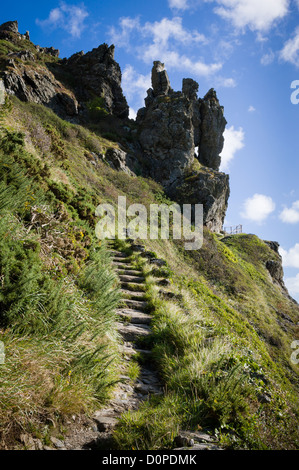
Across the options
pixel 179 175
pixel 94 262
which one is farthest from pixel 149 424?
pixel 179 175

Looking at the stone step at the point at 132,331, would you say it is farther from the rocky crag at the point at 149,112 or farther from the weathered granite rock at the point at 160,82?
the weathered granite rock at the point at 160,82

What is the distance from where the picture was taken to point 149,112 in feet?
99.7

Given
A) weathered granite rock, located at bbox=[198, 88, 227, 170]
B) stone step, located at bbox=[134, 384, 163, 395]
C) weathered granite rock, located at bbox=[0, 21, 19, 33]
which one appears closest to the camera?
stone step, located at bbox=[134, 384, 163, 395]

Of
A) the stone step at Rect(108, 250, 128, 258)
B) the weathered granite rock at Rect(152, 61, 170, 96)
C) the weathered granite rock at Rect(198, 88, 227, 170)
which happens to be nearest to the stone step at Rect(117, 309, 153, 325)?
the stone step at Rect(108, 250, 128, 258)

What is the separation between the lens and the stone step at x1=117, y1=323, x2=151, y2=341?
4.71m

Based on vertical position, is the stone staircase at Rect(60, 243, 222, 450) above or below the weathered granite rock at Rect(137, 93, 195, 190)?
below

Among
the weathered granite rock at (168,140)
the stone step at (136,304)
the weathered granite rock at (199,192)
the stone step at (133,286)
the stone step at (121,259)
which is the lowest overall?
the stone step at (136,304)

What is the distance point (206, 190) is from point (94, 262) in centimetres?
2025

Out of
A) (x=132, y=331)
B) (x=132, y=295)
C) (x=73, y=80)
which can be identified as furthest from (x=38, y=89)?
(x=132, y=331)

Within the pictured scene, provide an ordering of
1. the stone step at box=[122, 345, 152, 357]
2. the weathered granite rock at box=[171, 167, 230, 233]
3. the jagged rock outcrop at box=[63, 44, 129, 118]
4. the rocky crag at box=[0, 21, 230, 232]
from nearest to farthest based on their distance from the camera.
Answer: the stone step at box=[122, 345, 152, 357], the rocky crag at box=[0, 21, 230, 232], the weathered granite rock at box=[171, 167, 230, 233], the jagged rock outcrop at box=[63, 44, 129, 118]

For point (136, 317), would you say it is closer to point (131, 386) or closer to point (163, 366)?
point (163, 366)

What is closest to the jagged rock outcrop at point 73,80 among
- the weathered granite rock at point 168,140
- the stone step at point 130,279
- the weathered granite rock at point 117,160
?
the weathered granite rock at point 168,140

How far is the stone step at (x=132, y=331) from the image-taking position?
4.71 meters

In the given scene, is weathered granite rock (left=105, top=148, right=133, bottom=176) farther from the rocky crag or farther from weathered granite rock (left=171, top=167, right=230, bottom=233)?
weathered granite rock (left=171, top=167, right=230, bottom=233)
